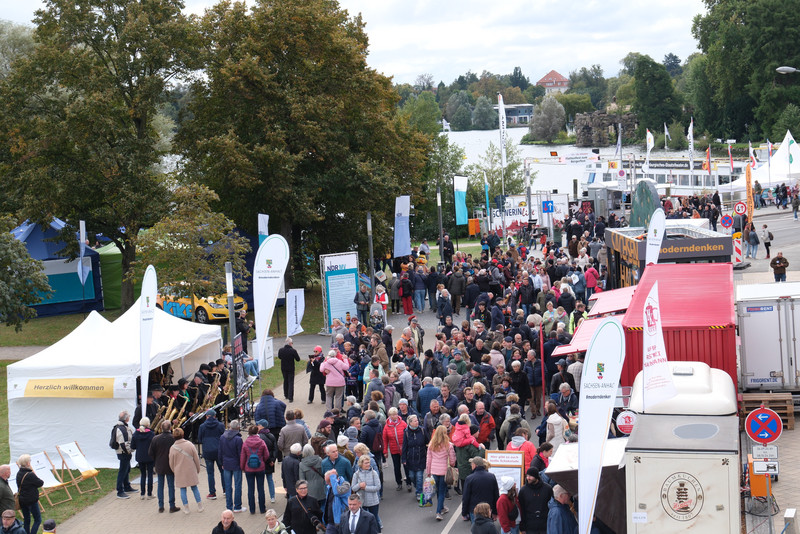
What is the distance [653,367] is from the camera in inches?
434

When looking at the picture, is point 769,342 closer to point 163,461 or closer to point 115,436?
point 163,461

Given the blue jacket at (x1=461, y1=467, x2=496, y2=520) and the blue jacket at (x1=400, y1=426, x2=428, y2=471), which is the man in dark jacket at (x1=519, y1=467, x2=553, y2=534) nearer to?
the blue jacket at (x1=461, y1=467, x2=496, y2=520)

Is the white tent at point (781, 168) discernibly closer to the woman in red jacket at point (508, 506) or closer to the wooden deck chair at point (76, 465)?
the woman in red jacket at point (508, 506)

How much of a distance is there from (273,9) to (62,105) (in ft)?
A: 26.3

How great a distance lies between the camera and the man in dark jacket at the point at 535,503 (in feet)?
33.8

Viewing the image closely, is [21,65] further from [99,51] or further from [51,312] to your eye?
[51,312]

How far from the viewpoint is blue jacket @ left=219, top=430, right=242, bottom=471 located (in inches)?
504

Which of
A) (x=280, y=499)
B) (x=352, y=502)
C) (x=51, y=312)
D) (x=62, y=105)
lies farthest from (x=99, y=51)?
(x=352, y=502)

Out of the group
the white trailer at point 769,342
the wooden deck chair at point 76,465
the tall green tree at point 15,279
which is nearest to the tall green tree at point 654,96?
the tall green tree at point 15,279

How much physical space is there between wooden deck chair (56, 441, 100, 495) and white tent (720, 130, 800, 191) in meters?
39.2

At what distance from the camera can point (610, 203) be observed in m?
51.1

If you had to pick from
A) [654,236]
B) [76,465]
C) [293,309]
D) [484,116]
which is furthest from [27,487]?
[484,116]

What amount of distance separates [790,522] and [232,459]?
756cm

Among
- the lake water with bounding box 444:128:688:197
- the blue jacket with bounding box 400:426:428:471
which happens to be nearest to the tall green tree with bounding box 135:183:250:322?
the blue jacket with bounding box 400:426:428:471
